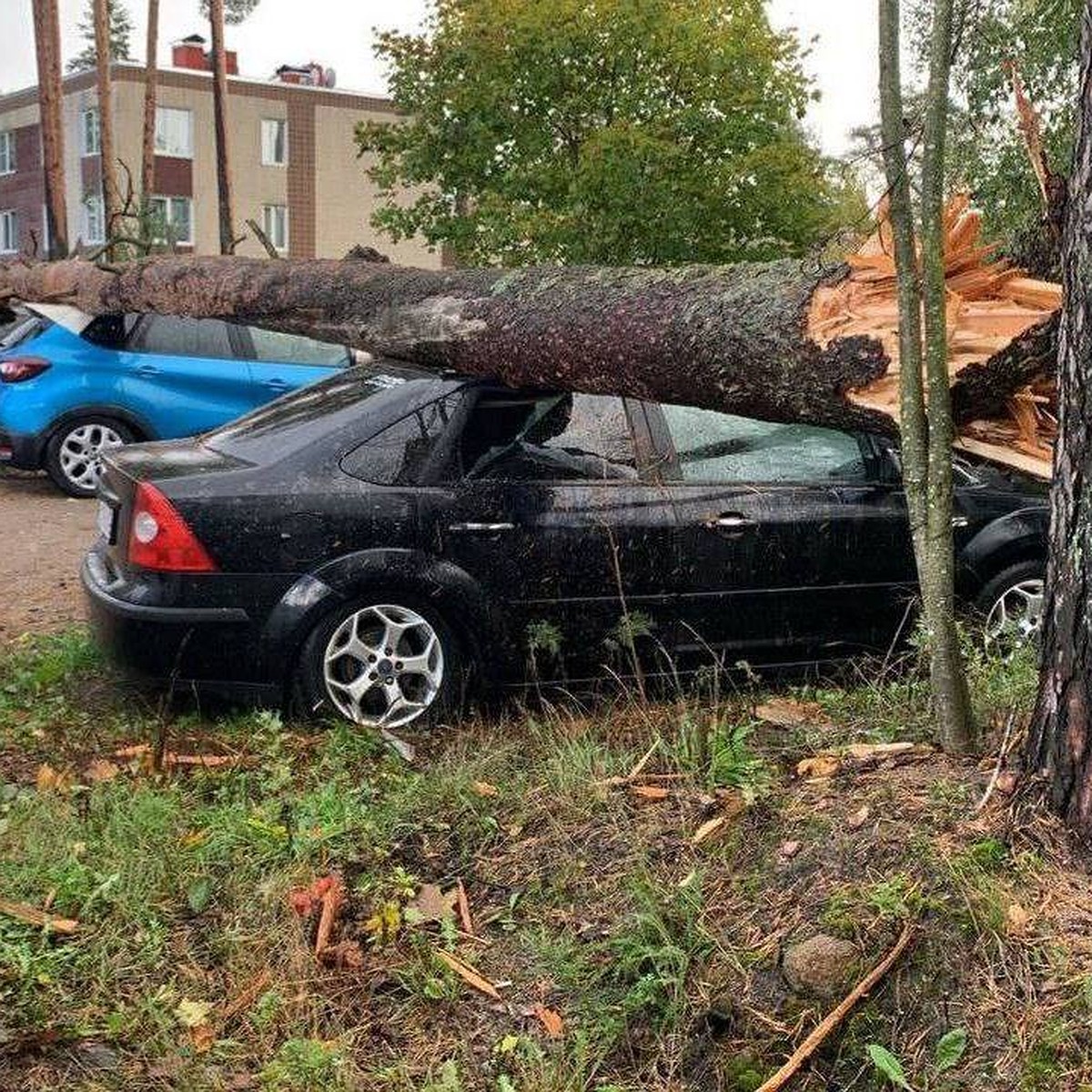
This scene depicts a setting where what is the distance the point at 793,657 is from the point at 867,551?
1.79 ft

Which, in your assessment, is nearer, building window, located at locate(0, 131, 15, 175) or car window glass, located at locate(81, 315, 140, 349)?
car window glass, located at locate(81, 315, 140, 349)

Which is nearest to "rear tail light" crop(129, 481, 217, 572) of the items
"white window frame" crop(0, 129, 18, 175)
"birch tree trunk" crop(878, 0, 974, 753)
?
"birch tree trunk" crop(878, 0, 974, 753)

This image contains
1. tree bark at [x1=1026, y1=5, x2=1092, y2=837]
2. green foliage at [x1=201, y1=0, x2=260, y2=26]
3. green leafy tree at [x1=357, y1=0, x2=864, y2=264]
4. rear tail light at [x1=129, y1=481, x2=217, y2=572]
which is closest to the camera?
tree bark at [x1=1026, y1=5, x2=1092, y2=837]

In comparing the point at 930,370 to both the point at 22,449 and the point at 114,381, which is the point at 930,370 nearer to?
the point at 114,381

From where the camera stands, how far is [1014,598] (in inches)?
254

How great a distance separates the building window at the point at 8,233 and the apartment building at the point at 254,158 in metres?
2.71

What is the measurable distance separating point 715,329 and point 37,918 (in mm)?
2886

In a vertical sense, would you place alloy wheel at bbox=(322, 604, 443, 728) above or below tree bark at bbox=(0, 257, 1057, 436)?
below

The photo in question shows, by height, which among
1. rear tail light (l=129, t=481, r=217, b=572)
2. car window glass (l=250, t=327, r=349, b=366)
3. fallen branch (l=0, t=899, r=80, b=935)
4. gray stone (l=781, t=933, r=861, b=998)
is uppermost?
car window glass (l=250, t=327, r=349, b=366)

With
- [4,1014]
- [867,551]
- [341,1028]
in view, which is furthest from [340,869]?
[867,551]

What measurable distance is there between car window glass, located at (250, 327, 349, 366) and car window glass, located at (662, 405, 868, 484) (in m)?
6.88

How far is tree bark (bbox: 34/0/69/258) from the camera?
21.7 m

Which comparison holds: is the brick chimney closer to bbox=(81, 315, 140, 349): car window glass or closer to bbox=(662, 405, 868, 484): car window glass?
bbox=(81, 315, 140, 349): car window glass

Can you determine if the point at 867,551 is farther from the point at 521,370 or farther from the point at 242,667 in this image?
the point at 242,667
